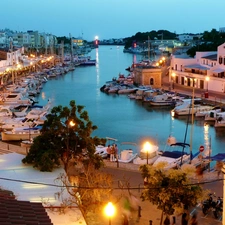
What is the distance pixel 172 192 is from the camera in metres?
9.63

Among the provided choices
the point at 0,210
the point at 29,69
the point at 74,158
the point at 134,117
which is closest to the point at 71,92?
the point at 134,117

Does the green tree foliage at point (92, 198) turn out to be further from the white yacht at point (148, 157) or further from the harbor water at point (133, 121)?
the harbor water at point (133, 121)

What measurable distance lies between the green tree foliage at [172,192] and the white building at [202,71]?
30009 millimetres

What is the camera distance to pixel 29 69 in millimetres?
66750

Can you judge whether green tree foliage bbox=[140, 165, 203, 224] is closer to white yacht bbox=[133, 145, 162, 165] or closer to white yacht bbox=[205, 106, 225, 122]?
white yacht bbox=[133, 145, 162, 165]

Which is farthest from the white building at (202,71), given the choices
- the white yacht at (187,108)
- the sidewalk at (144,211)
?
the sidewalk at (144,211)

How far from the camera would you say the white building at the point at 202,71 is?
39934mm

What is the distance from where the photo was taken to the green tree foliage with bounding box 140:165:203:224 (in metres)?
9.62

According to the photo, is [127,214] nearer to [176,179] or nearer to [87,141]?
[176,179]

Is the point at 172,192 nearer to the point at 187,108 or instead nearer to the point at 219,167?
the point at 219,167

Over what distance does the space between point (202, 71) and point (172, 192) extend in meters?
34.0

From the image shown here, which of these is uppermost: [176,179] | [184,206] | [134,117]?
[176,179]

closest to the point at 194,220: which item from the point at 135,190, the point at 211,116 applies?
the point at 135,190

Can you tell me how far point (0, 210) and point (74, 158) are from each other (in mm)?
7040
